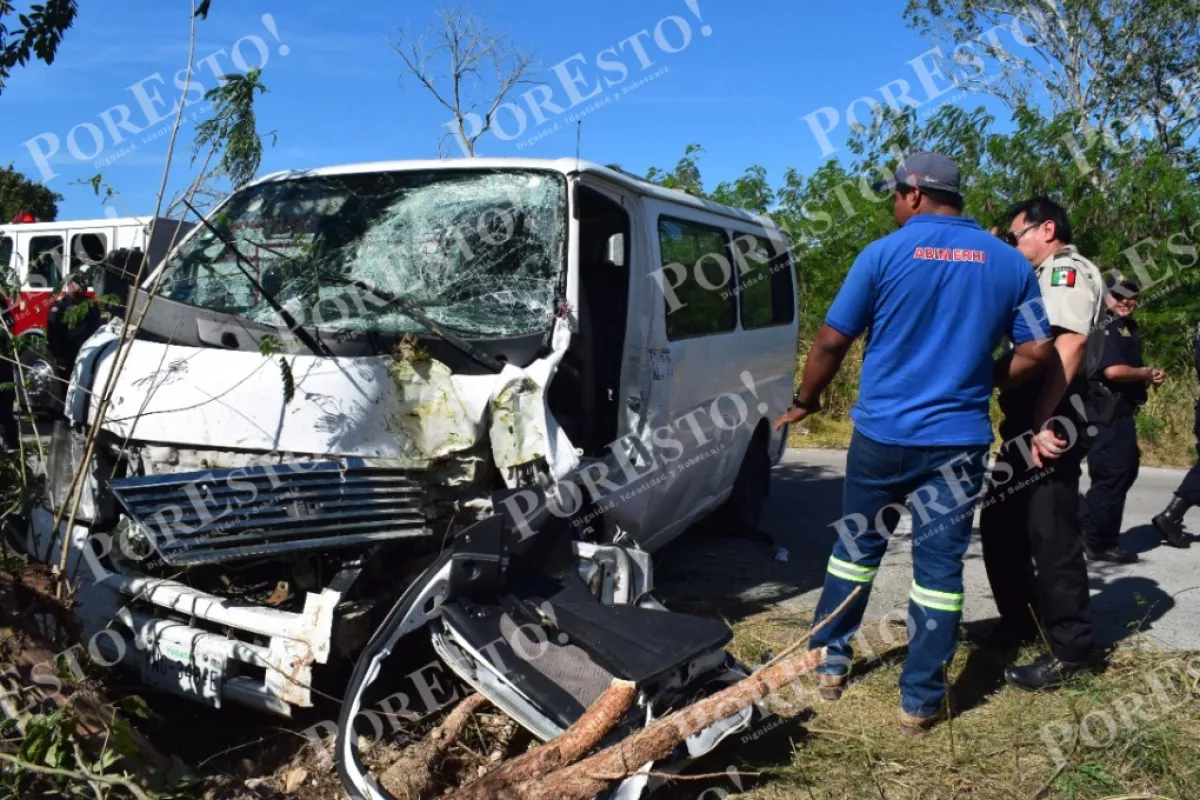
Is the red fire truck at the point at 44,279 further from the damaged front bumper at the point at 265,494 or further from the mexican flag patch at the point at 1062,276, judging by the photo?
the mexican flag patch at the point at 1062,276

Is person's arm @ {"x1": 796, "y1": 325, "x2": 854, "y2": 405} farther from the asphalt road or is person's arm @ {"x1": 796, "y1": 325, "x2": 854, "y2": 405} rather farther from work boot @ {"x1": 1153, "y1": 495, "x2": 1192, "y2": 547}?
work boot @ {"x1": 1153, "y1": 495, "x2": 1192, "y2": 547}

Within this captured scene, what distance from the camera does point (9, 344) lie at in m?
3.67

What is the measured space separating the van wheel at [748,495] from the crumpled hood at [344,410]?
10.0 feet

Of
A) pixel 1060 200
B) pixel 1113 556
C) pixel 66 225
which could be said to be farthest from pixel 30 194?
pixel 1113 556

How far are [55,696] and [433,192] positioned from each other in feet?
8.00

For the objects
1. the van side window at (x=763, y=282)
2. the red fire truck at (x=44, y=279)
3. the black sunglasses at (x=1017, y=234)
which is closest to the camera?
the red fire truck at (x=44, y=279)

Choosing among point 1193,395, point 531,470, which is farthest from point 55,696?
point 1193,395

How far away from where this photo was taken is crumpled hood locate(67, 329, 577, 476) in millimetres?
3352

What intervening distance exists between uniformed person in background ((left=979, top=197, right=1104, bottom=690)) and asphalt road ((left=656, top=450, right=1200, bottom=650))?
0.85 meters

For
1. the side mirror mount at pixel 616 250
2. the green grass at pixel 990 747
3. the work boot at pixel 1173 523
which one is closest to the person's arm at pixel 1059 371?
the green grass at pixel 990 747

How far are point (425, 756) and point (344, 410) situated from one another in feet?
3.82

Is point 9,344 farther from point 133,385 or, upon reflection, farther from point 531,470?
point 531,470

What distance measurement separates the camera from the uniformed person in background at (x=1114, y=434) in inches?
230

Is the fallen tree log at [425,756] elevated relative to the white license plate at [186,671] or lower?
lower
